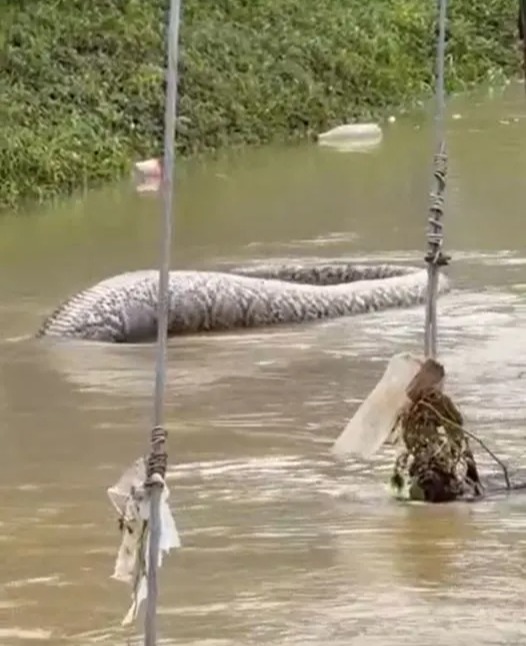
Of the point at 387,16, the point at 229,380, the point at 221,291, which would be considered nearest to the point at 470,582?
the point at 229,380

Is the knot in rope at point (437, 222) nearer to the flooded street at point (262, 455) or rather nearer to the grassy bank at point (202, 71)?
the flooded street at point (262, 455)

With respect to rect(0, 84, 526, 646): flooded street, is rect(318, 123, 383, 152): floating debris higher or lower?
higher

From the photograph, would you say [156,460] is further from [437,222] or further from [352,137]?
[352,137]

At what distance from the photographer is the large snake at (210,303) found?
8891mm

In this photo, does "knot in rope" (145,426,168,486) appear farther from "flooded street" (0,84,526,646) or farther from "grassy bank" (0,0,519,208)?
"grassy bank" (0,0,519,208)

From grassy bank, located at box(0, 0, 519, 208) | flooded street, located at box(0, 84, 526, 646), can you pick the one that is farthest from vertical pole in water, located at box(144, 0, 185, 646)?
grassy bank, located at box(0, 0, 519, 208)

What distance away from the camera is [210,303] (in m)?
9.12

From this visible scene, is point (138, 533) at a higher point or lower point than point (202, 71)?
lower

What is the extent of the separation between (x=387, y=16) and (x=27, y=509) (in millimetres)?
19709

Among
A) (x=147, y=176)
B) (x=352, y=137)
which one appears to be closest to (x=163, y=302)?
(x=147, y=176)

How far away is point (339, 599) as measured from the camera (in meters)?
4.38

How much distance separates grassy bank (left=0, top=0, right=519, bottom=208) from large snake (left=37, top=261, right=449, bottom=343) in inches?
195

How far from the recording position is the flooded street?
14.2 ft

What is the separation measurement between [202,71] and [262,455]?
1377 centimetres
